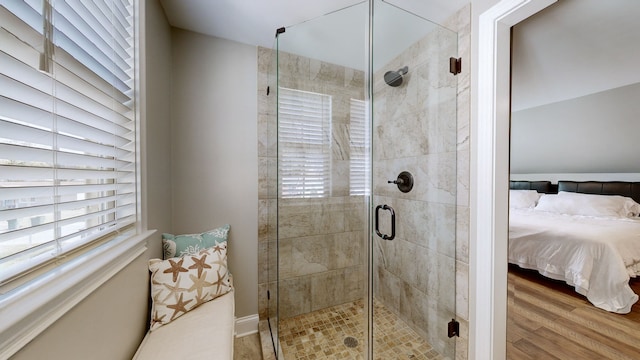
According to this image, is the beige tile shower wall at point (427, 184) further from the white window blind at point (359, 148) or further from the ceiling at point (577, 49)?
the ceiling at point (577, 49)

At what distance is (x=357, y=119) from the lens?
70.1 inches

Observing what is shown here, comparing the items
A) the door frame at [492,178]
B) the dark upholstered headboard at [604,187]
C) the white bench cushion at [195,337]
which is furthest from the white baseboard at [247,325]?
the dark upholstered headboard at [604,187]

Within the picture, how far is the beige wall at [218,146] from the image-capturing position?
1.74 meters

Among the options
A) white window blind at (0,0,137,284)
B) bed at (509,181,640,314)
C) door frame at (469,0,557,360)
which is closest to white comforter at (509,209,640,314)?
bed at (509,181,640,314)

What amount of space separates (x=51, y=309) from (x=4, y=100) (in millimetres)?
533

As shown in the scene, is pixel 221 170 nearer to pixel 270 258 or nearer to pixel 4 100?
pixel 270 258

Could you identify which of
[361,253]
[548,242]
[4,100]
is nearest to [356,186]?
[361,253]

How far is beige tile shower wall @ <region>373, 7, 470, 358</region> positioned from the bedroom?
2.94 ft

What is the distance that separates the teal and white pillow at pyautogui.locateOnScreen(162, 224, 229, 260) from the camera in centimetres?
153

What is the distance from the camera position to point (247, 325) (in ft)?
6.25

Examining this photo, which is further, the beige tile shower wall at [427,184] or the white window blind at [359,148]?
the white window blind at [359,148]

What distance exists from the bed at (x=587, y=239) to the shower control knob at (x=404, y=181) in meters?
2.46

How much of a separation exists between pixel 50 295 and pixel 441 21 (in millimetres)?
2286

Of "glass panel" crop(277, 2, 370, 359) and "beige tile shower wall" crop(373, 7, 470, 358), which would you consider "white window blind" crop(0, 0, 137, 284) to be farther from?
"beige tile shower wall" crop(373, 7, 470, 358)
